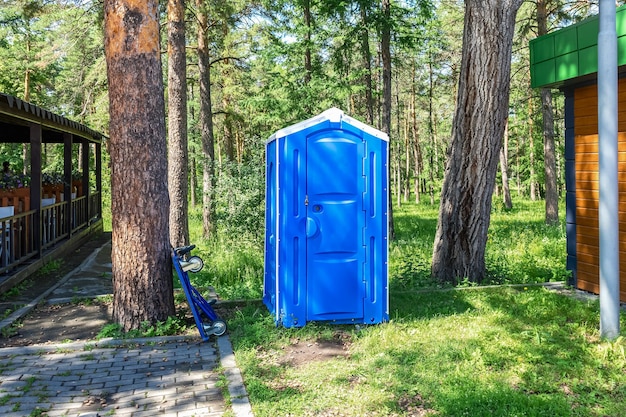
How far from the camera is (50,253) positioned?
1053 centimetres

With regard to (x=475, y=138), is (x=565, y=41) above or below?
above

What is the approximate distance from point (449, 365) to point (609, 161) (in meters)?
2.42

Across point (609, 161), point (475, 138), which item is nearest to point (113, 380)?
point (609, 161)

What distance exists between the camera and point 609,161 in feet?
16.2

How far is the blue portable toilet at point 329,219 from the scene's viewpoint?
5609 mm

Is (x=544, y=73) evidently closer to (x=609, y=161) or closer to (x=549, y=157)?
(x=609, y=161)

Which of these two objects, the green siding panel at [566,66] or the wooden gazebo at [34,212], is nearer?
the green siding panel at [566,66]

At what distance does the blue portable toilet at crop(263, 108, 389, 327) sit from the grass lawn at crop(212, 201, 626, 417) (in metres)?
0.31

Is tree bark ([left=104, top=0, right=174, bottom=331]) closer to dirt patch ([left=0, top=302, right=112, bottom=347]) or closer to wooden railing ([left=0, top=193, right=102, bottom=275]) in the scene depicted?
dirt patch ([left=0, top=302, right=112, bottom=347])

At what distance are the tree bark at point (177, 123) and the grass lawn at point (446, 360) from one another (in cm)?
487

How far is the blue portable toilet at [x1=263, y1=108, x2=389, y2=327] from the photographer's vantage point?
5.61 m

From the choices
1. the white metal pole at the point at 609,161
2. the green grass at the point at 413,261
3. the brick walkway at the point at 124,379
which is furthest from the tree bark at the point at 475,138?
the brick walkway at the point at 124,379

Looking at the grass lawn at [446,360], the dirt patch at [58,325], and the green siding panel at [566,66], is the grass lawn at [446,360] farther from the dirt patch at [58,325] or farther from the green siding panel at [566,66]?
the green siding panel at [566,66]

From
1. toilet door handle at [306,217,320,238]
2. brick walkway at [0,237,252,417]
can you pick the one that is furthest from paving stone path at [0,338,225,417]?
toilet door handle at [306,217,320,238]
